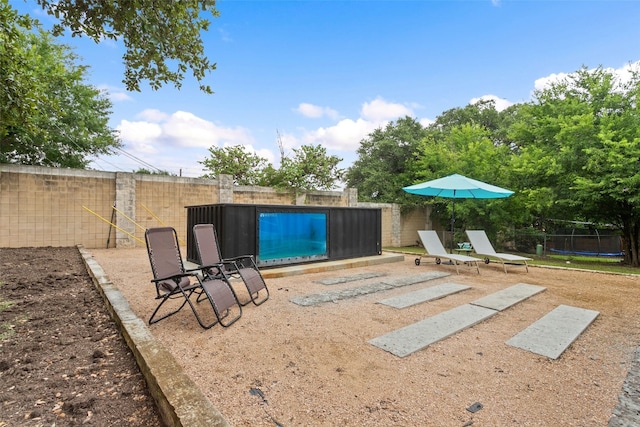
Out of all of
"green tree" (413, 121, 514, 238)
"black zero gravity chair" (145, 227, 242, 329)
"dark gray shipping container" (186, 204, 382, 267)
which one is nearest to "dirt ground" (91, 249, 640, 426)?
"black zero gravity chair" (145, 227, 242, 329)

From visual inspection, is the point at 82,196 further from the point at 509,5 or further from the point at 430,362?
the point at 509,5

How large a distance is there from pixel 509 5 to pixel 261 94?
8.66 meters

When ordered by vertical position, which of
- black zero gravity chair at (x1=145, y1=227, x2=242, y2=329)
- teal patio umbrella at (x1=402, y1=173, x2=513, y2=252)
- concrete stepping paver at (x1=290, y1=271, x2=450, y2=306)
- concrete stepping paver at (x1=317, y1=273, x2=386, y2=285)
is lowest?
concrete stepping paver at (x1=317, y1=273, x2=386, y2=285)

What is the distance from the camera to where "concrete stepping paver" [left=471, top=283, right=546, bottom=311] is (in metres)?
4.21

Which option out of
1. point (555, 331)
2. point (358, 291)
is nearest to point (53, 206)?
point (358, 291)

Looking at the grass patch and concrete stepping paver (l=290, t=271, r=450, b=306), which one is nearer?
concrete stepping paver (l=290, t=271, r=450, b=306)

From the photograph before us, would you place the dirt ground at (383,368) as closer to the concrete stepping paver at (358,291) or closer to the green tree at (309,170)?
the concrete stepping paver at (358,291)

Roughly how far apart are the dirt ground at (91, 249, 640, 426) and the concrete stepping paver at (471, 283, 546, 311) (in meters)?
0.21

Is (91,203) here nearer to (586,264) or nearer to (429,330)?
(429,330)

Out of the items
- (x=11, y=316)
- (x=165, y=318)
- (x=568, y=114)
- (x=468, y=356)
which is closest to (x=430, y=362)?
(x=468, y=356)

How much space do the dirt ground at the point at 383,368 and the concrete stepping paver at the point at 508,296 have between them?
0.21 metres

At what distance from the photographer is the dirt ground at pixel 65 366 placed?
1763 millimetres

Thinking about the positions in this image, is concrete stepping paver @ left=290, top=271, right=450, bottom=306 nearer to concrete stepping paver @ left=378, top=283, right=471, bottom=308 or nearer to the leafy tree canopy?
concrete stepping paver @ left=378, top=283, right=471, bottom=308

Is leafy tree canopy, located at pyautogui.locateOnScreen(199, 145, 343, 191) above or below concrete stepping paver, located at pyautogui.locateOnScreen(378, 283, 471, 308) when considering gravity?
above
